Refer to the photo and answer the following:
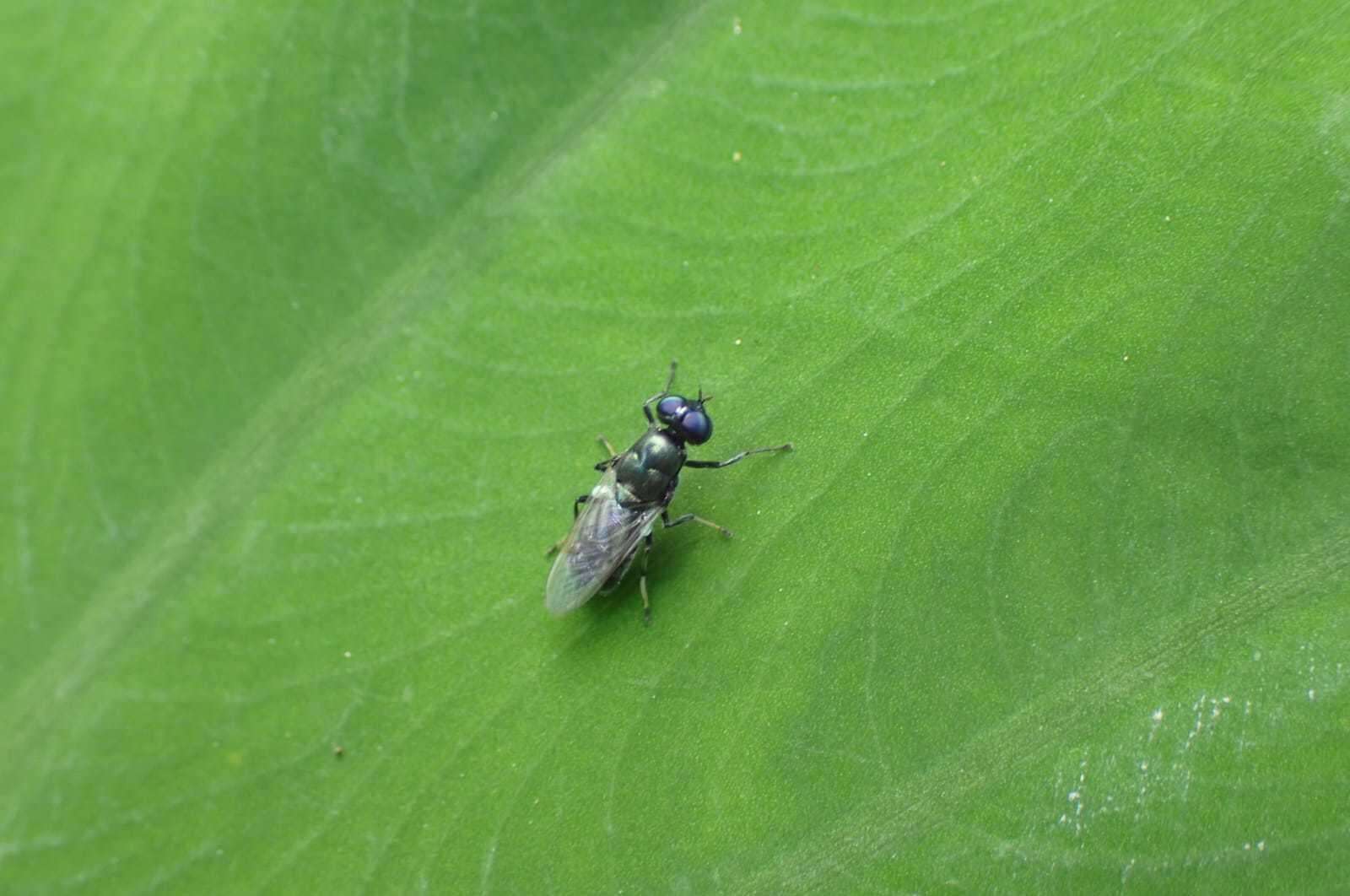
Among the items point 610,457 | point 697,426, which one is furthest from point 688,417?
point 610,457

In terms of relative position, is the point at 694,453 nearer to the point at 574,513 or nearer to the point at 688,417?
the point at 688,417

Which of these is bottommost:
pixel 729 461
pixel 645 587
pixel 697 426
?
pixel 645 587

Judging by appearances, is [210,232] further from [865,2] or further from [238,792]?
[865,2]

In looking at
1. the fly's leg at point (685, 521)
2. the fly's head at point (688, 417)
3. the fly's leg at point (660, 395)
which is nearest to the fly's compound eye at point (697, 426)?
the fly's head at point (688, 417)

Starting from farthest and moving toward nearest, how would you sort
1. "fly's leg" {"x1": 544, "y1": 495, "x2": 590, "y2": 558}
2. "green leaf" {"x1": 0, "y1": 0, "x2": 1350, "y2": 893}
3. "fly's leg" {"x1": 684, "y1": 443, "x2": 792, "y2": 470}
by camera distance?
"fly's leg" {"x1": 544, "y1": 495, "x2": 590, "y2": 558} < "fly's leg" {"x1": 684, "y1": 443, "x2": 792, "y2": 470} < "green leaf" {"x1": 0, "y1": 0, "x2": 1350, "y2": 893}

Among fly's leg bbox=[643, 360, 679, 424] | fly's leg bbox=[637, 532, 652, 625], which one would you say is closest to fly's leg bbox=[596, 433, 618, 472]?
fly's leg bbox=[643, 360, 679, 424]

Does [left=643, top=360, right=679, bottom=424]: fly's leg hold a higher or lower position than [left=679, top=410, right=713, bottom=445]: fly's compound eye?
higher

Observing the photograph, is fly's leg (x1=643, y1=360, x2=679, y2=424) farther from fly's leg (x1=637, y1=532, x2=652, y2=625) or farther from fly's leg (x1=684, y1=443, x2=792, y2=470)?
fly's leg (x1=637, y1=532, x2=652, y2=625)
